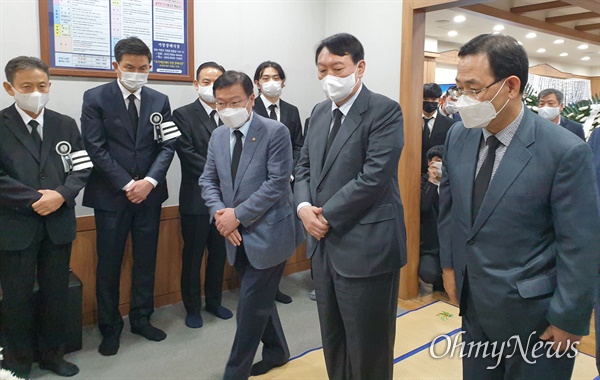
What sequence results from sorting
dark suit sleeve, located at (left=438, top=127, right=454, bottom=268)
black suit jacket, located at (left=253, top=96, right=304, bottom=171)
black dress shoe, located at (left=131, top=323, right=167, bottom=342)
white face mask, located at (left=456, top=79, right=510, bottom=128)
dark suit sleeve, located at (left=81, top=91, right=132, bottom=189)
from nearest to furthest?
white face mask, located at (left=456, top=79, right=510, bottom=128)
dark suit sleeve, located at (left=438, top=127, right=454, bottom=268)
dark suit sleeve, located at (left=81, top=91, right=132, bottom=189)
black dress shoe, located at (left=131, top=323, right=167, bottom=342)
black suit jacket, located at (left=253, top=96, right=304, bottom=171)

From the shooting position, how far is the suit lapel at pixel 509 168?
4.33 feet

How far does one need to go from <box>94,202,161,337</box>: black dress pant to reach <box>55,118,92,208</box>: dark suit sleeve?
32 cm

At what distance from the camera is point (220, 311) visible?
3227 mm

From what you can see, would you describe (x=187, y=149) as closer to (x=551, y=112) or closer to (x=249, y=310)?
(x=249, y=310)

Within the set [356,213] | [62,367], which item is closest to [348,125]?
[356,213]

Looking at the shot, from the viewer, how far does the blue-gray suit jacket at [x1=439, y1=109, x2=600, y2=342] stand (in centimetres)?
125

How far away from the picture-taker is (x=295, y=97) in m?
4.13

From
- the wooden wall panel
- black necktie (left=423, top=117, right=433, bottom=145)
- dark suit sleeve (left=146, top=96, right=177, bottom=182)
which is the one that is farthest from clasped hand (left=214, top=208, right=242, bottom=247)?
black necktie (left=423, top=117, right=433, bottom=145)

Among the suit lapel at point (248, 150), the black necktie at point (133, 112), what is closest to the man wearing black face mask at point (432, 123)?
the suit lapel at point (248, 150)

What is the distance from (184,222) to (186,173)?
34cm

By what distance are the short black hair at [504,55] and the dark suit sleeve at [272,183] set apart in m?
1.03

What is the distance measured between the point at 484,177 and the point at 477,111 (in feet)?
0.65

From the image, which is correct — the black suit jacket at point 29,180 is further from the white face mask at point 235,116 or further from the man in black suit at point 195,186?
the white face mask at point 235,116

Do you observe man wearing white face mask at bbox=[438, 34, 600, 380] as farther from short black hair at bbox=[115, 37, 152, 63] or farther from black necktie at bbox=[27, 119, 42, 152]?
black necktie at bbox=[27, 119, 42, 152]
